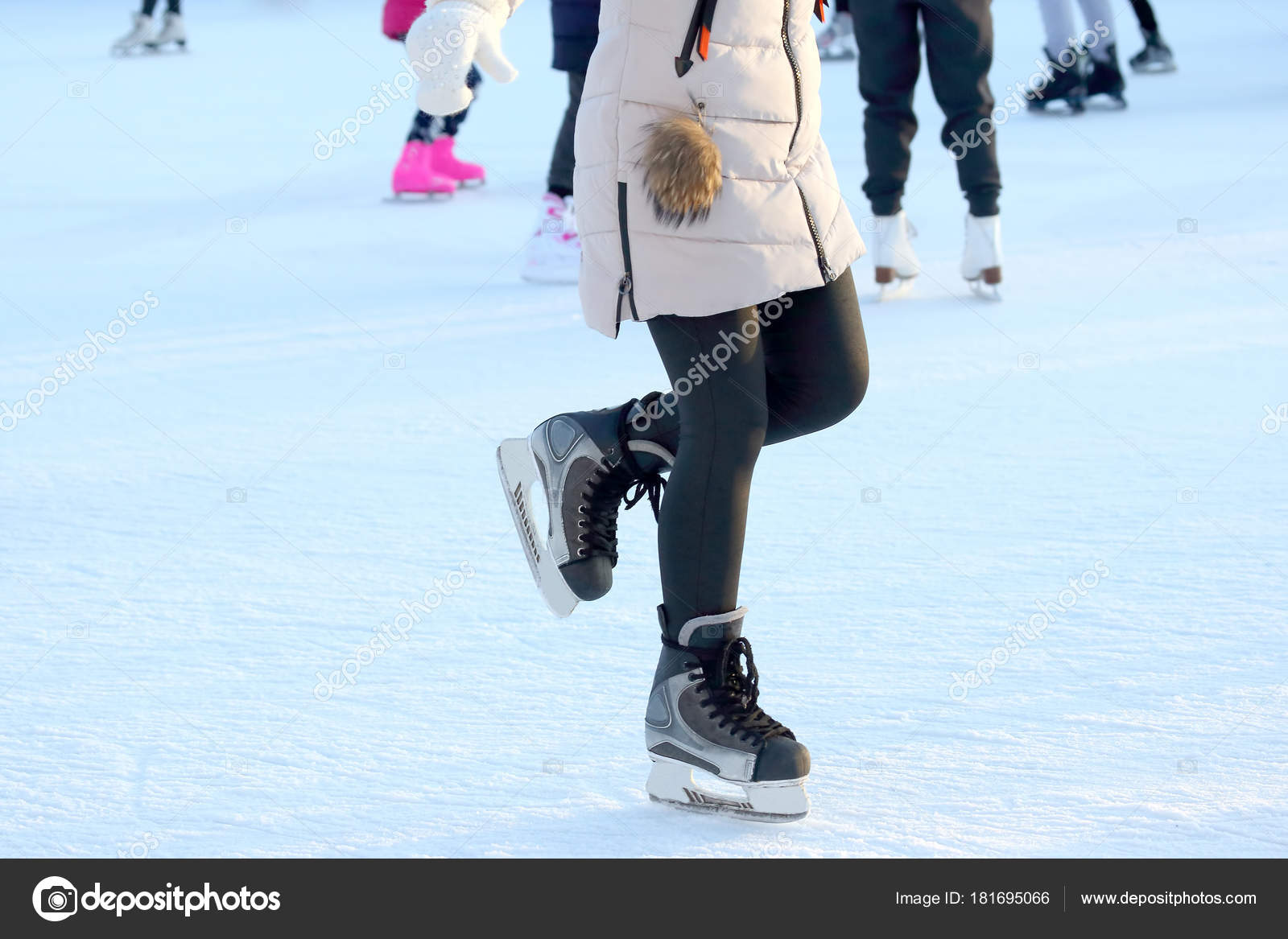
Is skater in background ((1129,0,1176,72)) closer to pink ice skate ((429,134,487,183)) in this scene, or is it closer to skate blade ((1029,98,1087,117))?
skate blade ((1029,98,1087,117))

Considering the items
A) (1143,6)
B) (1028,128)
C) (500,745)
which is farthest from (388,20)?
(1143,6)

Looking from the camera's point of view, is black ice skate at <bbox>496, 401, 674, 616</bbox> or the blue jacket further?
the blue jacket

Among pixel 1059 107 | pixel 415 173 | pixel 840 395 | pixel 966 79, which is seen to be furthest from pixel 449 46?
pixel 1059 107

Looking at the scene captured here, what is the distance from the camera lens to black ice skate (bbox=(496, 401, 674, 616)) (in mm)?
1640

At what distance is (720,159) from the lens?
138 cm

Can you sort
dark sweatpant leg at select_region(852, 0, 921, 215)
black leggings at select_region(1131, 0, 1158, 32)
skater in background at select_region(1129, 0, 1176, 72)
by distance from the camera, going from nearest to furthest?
dark sweatpant leg at select_region(852, 0, 921, 215)
black leggings at select_region(1131, 0, 1158, 32)
skater in background at select_region(1129, 0, 1176, 72)

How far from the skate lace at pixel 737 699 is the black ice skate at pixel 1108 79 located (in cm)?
554

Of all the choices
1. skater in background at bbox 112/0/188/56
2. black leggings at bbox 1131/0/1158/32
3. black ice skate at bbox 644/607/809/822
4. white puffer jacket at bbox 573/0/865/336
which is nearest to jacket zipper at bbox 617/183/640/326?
white puffer jacket at bbox 573/0/865/336

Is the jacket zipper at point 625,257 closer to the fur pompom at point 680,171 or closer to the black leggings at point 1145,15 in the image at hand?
the fur pompom at point 680,171

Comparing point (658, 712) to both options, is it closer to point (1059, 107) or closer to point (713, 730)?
point (713, 730)

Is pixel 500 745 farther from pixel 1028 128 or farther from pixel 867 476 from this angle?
pixel 1028 128

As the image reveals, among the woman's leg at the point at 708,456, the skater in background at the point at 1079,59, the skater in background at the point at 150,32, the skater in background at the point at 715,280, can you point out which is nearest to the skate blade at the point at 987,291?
the skater in background at the point at 715,280
